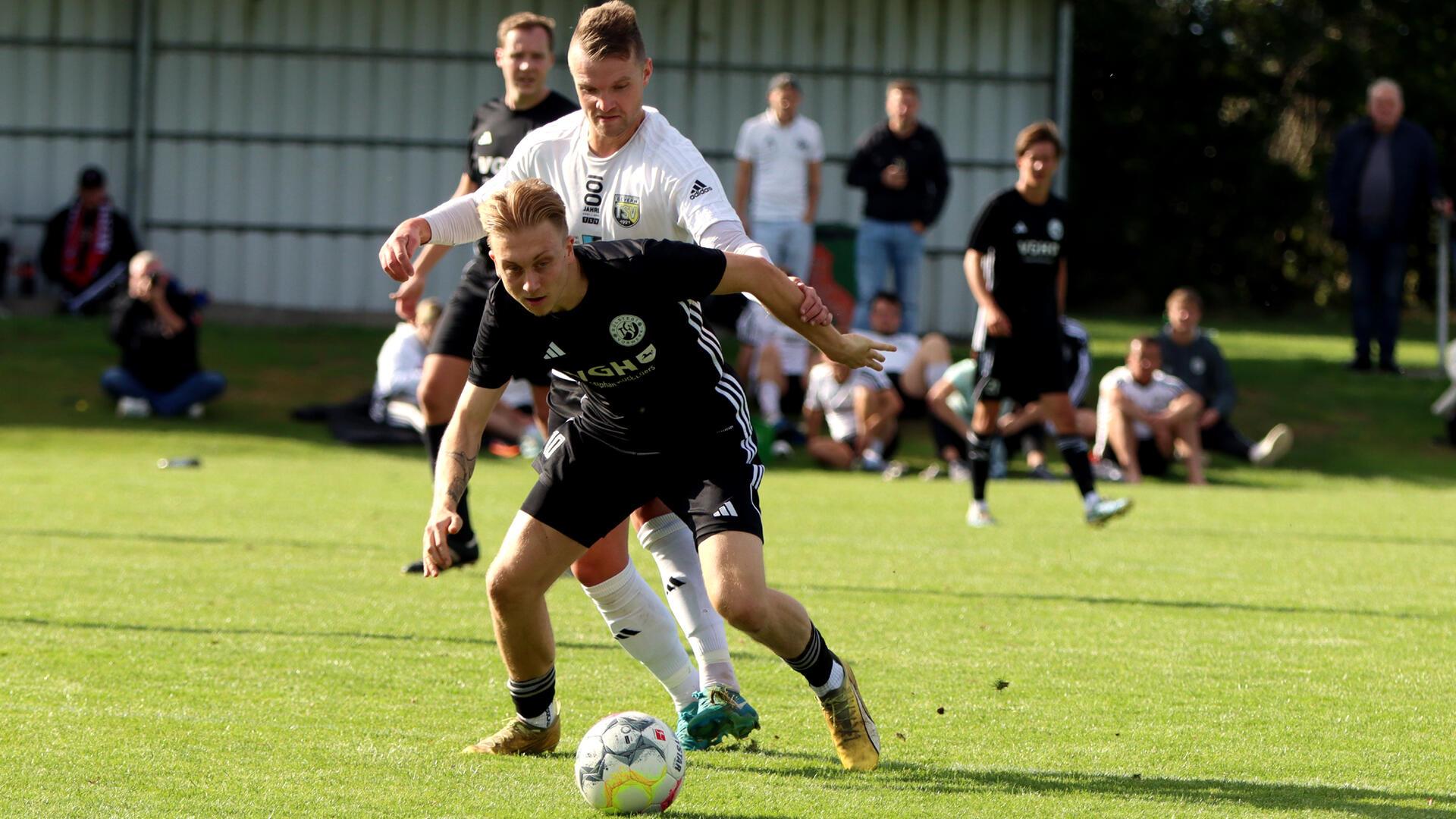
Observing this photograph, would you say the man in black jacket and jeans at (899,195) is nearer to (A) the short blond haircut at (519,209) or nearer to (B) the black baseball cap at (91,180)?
(B) the black baseball cap at (91,180)

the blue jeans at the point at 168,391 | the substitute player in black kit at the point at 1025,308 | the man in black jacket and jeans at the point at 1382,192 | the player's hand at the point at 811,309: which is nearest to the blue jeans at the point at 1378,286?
the man in black jacket and jeans at the point at 1382,192

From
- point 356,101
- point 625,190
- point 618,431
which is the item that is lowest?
point 618,431

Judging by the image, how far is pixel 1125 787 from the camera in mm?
4520

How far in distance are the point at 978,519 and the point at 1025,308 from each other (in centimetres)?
130

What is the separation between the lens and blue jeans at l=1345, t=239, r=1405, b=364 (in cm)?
1661

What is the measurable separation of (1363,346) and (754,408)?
6219mm

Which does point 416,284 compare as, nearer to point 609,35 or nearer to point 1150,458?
point 609,35

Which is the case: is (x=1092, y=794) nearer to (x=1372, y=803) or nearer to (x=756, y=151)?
(x=1372, y=803)

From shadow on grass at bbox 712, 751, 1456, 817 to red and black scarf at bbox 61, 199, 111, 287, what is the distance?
1668 cm

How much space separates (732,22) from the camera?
21.4 meters

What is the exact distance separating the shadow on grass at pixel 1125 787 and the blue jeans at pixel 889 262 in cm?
1122

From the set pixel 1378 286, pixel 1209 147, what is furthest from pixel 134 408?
pixel 1209 147

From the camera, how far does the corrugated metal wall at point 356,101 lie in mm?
21172

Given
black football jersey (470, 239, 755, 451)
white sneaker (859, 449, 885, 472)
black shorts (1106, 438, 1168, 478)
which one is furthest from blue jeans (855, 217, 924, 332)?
black football jersey (470, 239, 755, 451)
